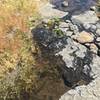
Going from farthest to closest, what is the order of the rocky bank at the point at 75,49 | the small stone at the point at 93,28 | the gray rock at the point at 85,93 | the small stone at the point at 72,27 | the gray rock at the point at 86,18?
the gray rock at the point at 86,18 → the small stone at the point at 72,27 → the small stone at the point at 93,28 → the rocky bank at the point at 75,49 → the gray rock at the point at 85,93

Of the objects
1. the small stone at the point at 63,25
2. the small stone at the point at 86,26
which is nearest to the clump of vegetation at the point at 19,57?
the small stone at the point at 63,25

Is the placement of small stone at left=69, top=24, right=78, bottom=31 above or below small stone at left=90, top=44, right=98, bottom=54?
below

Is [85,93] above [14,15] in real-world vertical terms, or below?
above

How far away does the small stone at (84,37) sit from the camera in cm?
991

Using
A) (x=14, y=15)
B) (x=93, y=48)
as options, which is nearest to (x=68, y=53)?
(x=93, y=48)

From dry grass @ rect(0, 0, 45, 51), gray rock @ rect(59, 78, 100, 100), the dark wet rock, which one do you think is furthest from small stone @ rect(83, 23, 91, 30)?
gray rock @ rect(59, 78, 100, 100)

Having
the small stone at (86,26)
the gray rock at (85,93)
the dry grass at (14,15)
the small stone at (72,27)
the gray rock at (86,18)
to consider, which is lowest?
the gray rock at (86,18)

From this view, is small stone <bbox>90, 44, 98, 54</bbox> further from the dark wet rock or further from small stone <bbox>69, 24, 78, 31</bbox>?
small stone <bbox>69, 24, 78, 31</bbox>

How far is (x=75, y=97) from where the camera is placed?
7500 mm

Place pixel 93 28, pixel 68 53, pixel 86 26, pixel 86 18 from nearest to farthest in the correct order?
pixel 68 53
pixel 93 28
pixel 86 26
pixel 86 18

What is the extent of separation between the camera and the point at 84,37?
10.0 metres

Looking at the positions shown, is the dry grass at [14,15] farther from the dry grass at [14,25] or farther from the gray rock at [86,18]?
the gray rock at [86,18]

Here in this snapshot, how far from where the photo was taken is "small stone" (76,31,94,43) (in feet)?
32.5

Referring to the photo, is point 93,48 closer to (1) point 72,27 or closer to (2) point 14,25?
(1) point 72,27
